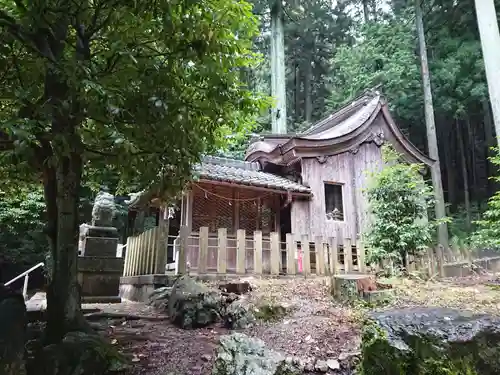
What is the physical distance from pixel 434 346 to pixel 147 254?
22.8 feet

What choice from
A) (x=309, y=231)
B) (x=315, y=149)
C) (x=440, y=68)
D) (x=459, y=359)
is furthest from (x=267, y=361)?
(x=440, y=68)

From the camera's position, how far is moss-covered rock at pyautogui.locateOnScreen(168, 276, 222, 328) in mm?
5512

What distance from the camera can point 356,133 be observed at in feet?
47.2

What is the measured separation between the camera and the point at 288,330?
5086mm

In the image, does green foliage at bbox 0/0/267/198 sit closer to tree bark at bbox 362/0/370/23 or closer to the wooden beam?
the wooden beam

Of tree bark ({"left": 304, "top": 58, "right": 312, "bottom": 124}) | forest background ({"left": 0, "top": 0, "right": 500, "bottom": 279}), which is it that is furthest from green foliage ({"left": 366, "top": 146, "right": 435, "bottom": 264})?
tree bark ({"left": 304, "top": 58, "right": 312, "bottom": 124})

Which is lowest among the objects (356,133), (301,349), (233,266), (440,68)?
(301,349)

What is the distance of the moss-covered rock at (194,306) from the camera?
5512 mm

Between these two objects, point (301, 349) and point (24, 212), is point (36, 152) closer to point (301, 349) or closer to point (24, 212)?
point (301, 349)

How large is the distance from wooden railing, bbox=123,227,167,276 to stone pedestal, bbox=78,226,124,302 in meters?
0.90

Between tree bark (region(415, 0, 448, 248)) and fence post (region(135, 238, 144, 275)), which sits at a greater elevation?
tree bark (region(415, 0, 448, 248))

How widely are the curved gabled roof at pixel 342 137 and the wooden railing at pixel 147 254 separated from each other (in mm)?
5983

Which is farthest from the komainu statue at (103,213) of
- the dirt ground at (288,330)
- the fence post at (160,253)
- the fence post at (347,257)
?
the fence post at (347,257)

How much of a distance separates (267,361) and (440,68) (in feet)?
68.9
